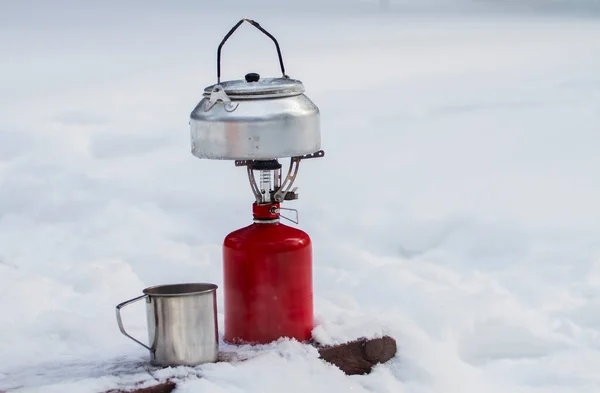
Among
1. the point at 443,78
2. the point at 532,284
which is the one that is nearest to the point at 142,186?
the point at 532,284

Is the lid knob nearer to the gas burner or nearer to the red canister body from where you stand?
the gas burner

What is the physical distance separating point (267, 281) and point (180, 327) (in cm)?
28

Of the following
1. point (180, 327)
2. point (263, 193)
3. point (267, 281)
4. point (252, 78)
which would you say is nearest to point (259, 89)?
point (252, 78)

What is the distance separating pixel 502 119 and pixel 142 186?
2.19 m

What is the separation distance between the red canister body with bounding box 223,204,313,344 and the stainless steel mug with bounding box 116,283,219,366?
0.49 feet

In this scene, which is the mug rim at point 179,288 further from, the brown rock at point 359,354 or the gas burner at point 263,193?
the brown rock at point 359,354

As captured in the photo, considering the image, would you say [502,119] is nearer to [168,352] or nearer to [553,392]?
[553,392]

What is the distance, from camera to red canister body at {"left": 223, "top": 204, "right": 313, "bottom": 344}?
2771mm

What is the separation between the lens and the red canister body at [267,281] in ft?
9.09

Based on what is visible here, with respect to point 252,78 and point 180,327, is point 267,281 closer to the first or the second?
point 180,327

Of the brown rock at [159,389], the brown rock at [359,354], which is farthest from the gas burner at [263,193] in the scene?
the brown rock at [159,389]

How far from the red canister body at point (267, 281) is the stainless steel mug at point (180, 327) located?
0.15 m

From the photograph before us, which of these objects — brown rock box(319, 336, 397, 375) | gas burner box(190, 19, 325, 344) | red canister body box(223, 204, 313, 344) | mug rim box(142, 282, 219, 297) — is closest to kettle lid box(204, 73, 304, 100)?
gas burner box(190, 19, 325, 344)

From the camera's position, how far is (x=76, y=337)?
9.66 ft
